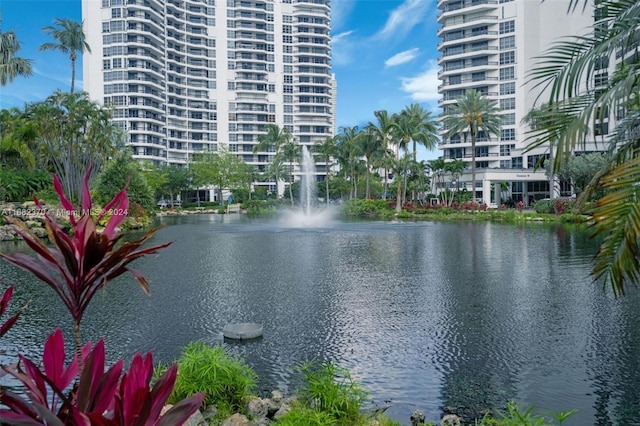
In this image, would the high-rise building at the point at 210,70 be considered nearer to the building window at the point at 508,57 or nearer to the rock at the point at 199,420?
the building window at the point at 508,57

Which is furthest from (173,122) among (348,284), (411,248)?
(348,284)

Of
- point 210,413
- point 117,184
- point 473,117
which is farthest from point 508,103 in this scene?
point 210,413

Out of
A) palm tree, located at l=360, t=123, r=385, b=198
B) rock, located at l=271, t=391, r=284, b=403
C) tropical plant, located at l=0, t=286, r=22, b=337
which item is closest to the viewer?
tropical plant, located at l=0, t=286, r=22, b=337

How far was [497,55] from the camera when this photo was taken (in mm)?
79562

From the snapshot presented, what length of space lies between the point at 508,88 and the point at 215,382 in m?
81.6

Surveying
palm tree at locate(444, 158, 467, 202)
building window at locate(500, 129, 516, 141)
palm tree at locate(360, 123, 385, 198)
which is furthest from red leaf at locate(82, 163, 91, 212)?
building window at locate(500, 129, 516, 141)

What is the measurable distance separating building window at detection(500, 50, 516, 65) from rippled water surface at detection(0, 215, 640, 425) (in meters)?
68.3

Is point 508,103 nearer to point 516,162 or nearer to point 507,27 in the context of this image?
point 516,162

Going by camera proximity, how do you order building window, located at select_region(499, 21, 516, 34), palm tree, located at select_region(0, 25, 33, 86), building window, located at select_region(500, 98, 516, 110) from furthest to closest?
1. building window, located at select_region(499, 21, 516, 34)
2. building window, located at select_region(500, 98, 516, 110)
3. palm tree, located at select_region(0, 25, 33, 86)

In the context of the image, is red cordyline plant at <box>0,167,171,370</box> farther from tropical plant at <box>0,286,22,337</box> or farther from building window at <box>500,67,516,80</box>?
building window at <box>500,67,516,80</box>

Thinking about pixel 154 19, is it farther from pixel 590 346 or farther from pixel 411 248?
pixel 590 346

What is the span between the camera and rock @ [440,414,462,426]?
17.4ft

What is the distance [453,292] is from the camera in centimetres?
1245

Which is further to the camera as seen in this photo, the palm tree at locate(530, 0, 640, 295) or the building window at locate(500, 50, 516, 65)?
the building window at locate(500, 50, 516, 65)
